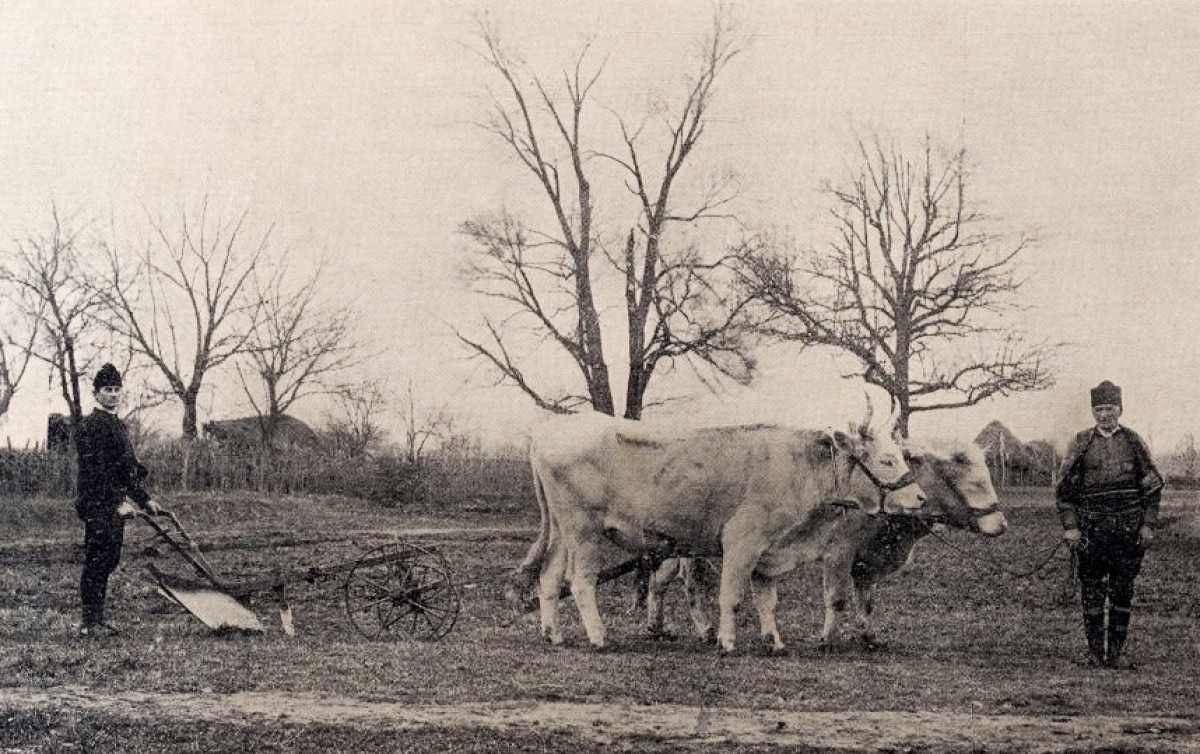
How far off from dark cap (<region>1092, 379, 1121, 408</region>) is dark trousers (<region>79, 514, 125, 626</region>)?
806 cm

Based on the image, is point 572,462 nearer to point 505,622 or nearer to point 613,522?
point 613,522

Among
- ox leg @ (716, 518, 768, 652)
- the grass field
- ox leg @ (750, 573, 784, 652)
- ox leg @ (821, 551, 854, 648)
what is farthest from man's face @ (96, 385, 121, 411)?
ox leg @ (821, 551, 854, 648)

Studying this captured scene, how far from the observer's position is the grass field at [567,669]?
675cm

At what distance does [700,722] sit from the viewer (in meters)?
6.97

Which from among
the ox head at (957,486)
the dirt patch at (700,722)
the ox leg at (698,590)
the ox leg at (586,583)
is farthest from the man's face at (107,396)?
the ox head at (957,486)

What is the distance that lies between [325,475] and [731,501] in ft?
45.3

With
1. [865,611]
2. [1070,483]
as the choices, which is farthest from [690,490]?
[1070,483]

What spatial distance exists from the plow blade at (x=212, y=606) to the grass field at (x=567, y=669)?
0.17 metres

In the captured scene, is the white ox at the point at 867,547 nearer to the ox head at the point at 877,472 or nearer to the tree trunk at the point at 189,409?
the ox head at the point at 877,472

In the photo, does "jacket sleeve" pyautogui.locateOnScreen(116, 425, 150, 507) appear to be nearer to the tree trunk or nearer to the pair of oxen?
the pair of oxen

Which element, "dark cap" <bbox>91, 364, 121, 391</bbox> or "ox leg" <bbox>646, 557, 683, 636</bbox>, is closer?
"dark cap" <bbox>91, 364, 121, 391</bbox>

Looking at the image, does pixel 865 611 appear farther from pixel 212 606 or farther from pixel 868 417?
pixel 212 606

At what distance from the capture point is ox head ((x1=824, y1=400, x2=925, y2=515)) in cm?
940

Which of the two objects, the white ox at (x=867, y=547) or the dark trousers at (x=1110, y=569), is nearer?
the dark trousers at (x=1110, y=569)
